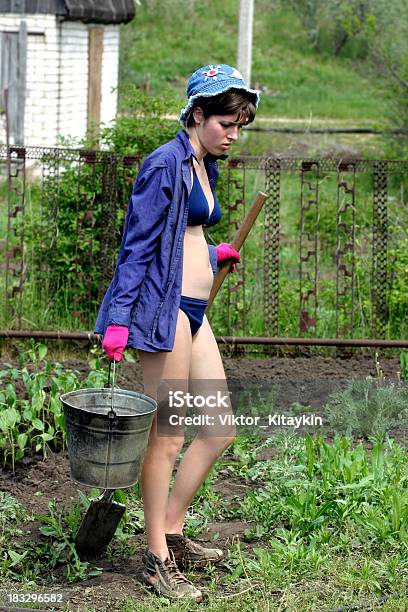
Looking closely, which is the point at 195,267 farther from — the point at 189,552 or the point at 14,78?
the point at 14,78

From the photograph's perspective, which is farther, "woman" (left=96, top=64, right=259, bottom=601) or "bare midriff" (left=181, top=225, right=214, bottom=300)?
"bare midriff" (left=181, top=225, right=214, bottom=300)

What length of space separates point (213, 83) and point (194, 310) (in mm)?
821

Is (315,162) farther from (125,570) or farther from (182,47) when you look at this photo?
(182,47)

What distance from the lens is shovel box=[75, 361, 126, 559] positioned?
4.30 m

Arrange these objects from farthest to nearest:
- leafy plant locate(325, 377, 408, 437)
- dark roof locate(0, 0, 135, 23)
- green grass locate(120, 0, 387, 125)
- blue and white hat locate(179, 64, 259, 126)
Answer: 1. green grass locate(120, 0, 387, 125)
2. dark roof locate(0, 0, 135, 23)
3. leafy plant locate(325, 377, 408, 437)
4. blue and white hat locate(179, 64, 259, 126)

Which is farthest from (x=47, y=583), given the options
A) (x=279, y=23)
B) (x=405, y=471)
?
(x=279, y=23)

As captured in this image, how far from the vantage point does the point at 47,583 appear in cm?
425

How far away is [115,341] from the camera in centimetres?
387

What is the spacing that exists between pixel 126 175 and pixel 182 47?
26.7 meters

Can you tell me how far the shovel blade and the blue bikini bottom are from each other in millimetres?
741

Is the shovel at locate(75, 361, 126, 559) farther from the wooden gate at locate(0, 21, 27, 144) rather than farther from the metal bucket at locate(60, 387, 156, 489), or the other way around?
the wooden gate at locate(0, 21, 27, 144)

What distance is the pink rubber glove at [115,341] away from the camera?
387 centimetres

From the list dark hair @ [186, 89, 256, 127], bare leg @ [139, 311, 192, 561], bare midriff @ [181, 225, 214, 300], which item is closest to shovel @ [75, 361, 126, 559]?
bare leg @ [139, 311, 192, 561]

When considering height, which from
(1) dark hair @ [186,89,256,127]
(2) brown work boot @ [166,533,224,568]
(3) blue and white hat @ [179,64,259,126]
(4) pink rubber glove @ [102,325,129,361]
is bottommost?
(2) brown work boot @ [166,533,224,568]
